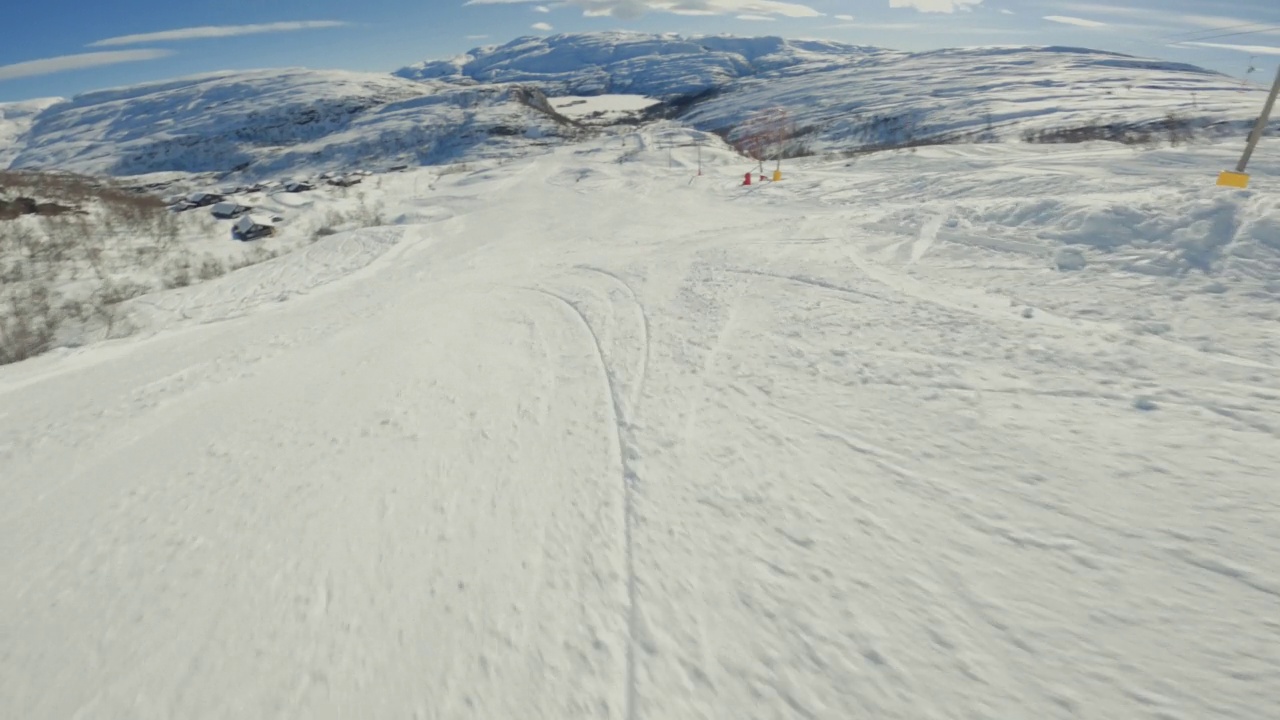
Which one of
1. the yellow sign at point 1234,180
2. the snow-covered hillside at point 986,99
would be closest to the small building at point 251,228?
the yellow sign at point 1234,180

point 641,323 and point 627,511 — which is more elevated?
point 641,323

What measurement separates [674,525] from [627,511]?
0.51 m

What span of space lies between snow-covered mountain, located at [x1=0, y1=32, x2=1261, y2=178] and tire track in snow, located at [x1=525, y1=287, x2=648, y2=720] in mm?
57529

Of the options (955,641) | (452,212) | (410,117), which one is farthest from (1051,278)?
(410,117)

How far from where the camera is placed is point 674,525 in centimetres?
473

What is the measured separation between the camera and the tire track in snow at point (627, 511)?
351 cm

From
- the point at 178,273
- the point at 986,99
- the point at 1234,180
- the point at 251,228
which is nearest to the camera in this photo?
the point at 1234,180

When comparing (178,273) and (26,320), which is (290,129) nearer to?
(178,273)

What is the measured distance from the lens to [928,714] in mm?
3113

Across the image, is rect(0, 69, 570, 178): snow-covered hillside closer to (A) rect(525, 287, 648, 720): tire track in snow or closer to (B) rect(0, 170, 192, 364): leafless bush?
(B) rect(0, 170, 192, 364): leafless bush

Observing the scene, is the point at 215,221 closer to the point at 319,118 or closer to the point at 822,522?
the point at 822,522

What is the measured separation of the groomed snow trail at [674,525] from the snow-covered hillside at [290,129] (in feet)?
258

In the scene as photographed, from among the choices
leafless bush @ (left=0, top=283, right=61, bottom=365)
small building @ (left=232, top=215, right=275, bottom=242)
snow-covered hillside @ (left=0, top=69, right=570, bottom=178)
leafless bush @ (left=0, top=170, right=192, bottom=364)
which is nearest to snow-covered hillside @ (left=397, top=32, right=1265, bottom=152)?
Answer: snow-covered hillside @ (left=0, top=69, right=570, bottom=178)

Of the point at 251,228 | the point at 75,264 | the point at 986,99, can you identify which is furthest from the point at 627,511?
the point at 986,99
